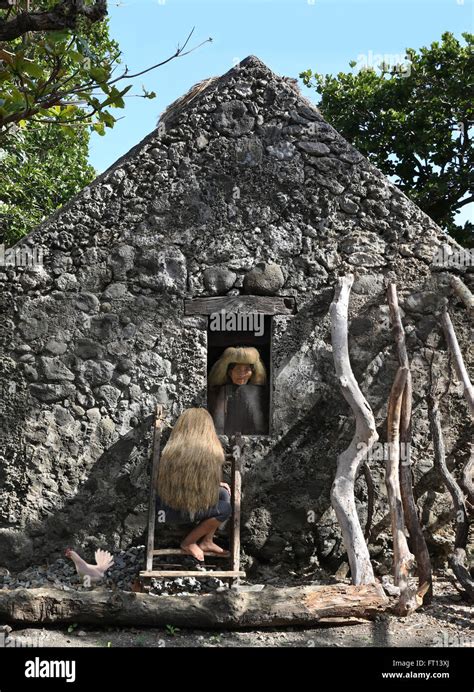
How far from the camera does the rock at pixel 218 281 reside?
661 centimetres

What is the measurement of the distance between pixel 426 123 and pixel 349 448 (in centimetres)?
1094

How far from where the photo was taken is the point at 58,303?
6551mm

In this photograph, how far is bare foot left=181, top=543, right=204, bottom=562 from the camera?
236 inches

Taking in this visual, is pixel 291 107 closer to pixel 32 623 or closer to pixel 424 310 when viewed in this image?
pixel 424 310

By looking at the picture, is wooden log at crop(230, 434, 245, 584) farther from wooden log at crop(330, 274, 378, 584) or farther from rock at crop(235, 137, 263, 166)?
rock at crop(235, 137, 263, 166)

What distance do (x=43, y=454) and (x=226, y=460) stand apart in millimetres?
1431

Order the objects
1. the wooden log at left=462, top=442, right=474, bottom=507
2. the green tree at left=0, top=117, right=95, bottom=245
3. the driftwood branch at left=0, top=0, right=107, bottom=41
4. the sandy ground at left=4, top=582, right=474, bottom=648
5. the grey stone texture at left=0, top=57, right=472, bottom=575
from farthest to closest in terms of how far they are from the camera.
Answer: the green tree at left=0, top=117, right=95, bottom=245 → the grey stone texture at left=0, top=57, right=472, bottom=575 → the wooden log at left=462, top=442, right=474, bottom=507 → the sandy ground at left=4, top=582, right=474, bottom=648 → the driftwood branch at left=0, top=0, right=107, bottom=41

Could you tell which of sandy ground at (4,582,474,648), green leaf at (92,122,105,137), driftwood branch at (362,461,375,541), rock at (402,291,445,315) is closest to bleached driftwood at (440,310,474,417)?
rock at (402,291,445,315)

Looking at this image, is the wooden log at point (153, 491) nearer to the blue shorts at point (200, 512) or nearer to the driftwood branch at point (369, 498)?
the blue shorts at point (200, 512)

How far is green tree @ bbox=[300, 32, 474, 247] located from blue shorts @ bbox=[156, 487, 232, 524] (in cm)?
1019

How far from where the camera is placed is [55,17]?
4.96 meters

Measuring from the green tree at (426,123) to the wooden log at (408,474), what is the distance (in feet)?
29.6

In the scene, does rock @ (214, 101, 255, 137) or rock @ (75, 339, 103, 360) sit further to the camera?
rock @ (214, 101, 255, 137)

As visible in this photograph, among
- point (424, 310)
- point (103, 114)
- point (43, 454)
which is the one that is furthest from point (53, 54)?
point (424, 310)
